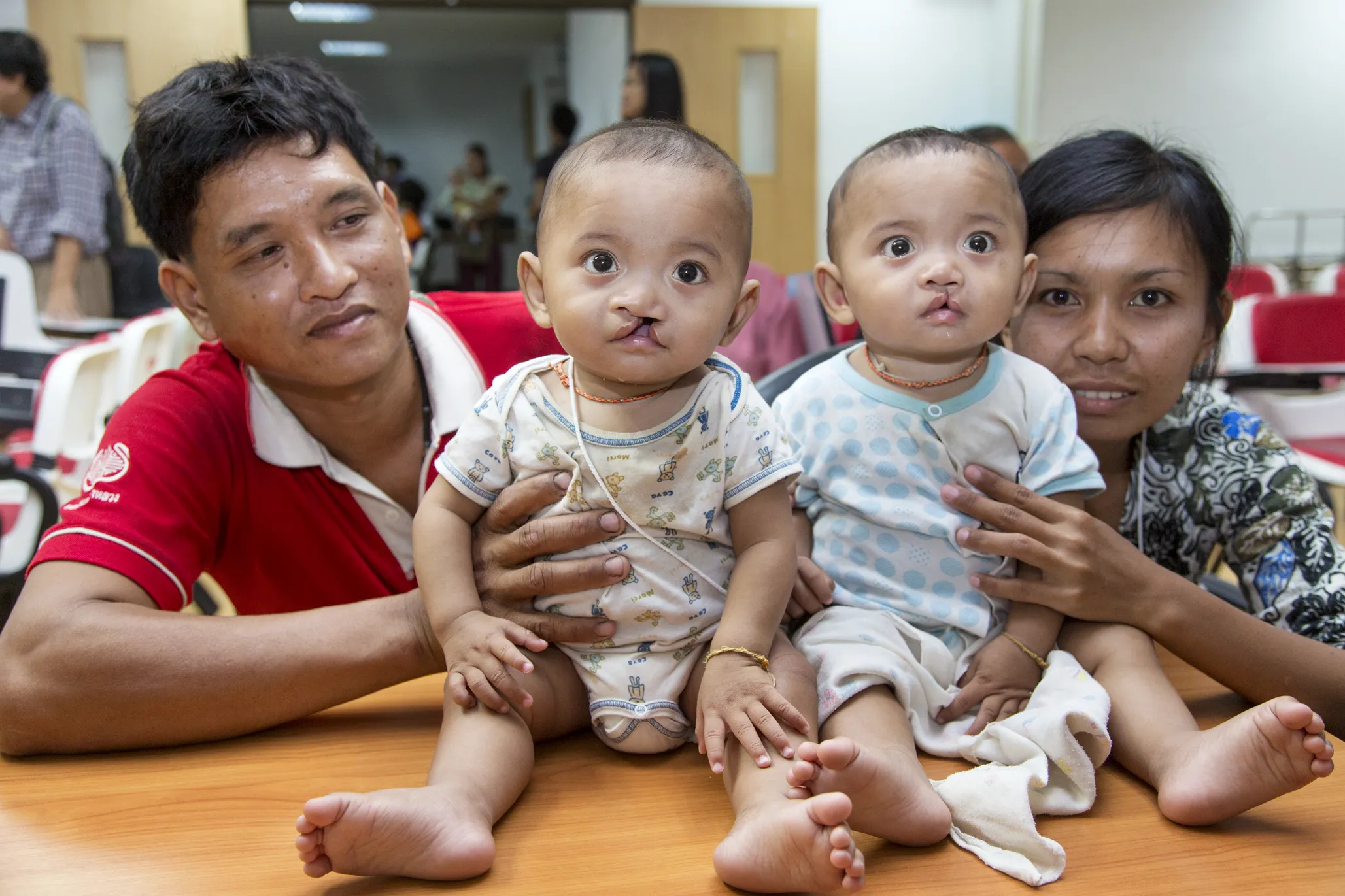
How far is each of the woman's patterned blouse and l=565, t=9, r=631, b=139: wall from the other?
6115mm

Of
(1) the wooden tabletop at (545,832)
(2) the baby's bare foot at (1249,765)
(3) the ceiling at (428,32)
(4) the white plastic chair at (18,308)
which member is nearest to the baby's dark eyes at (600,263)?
(1) the wooden tabletop at (545,832)

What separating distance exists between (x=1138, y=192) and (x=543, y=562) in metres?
0.93

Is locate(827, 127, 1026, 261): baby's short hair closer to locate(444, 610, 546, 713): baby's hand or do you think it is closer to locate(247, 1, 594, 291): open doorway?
locate(444, 610, 546, 713): baby's hand

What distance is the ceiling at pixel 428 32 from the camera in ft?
38.9

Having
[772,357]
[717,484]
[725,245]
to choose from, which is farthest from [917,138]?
[772,357]

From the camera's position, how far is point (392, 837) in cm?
84

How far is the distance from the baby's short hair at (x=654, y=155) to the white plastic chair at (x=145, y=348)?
6.73 feet

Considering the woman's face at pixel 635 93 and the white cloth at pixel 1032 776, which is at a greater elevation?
the woman's face at pixel 635 93

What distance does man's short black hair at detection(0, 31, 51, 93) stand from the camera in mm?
4113

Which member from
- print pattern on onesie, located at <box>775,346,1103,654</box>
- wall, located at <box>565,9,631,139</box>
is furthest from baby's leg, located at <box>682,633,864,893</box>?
wall, located at <box>565,9,631,139</box>

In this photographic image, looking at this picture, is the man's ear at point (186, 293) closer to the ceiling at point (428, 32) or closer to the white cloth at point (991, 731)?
the white cloth at point (991, 731)

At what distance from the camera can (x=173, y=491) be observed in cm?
131

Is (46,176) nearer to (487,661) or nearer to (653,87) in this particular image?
(653,87)

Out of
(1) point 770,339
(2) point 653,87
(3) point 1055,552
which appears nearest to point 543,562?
(3) point 1055,552
